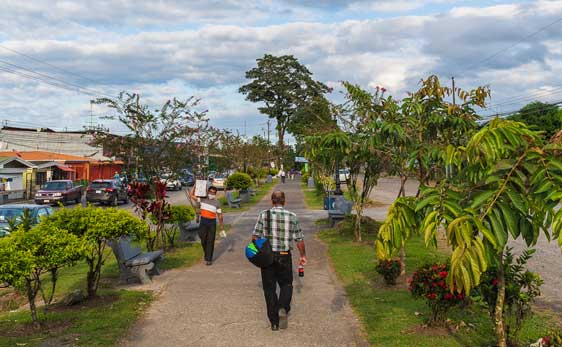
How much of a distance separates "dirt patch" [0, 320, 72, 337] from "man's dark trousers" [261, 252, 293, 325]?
8.07 feet

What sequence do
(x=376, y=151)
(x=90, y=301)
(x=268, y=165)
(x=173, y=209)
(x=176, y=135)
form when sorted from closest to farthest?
(x=90, y=301)
(x=376, y=151)
(x=176, y=135)
(x=173, y=209)
(x=268, y=165)

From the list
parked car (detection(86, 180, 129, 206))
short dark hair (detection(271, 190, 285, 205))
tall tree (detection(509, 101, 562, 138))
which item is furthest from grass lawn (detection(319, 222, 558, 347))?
tall tree (detection(509, 101, 562, 138))

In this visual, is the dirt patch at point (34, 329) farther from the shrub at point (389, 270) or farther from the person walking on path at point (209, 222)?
the person walking on path at point (209, 222)

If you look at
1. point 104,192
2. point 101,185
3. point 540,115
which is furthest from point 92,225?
point 540,115

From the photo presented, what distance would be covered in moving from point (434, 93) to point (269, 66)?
66784 mm

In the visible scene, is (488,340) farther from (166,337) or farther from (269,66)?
(269,66)

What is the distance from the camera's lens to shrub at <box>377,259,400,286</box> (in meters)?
9.22

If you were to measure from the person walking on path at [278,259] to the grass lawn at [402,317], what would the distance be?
1.06 m

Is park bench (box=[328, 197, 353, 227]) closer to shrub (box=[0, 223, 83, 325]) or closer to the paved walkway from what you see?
the paved walkway

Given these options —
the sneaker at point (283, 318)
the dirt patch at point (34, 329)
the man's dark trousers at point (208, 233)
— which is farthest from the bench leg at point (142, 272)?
the sneaker at point (283, 318)

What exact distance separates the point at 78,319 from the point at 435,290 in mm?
4424

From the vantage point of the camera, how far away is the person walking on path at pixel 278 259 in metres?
7.05

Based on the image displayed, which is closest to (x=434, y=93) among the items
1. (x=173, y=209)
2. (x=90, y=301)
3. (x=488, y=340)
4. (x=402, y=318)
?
(x=402, y=318)

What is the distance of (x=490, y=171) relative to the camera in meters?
4.04
